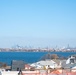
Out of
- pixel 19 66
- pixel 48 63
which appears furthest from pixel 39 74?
pixel 48 63

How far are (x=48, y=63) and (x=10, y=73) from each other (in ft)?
66.2

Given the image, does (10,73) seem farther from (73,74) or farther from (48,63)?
(48,63)

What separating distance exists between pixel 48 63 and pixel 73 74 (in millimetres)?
22389

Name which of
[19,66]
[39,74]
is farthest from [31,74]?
[19,66]

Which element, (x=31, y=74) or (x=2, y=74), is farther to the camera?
(x=2, y=74)

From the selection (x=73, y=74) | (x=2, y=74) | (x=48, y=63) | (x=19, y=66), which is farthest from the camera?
(x=48, y=63)

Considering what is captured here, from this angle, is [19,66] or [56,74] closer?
[56,74]

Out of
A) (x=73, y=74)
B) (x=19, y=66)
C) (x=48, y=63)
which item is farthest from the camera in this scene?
(x=48, y=63)

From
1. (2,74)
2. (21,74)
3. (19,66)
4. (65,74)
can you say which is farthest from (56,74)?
(19,66)

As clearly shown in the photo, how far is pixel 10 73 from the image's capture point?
977 inches

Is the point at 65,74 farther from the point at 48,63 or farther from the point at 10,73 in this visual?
the point at 48,63

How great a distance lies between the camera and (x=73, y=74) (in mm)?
22344

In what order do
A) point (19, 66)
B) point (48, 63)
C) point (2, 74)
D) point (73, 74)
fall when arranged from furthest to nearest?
point (48, 63) < point (19, 66) < point (2, 74) < point (73, 74)

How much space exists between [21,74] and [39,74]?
1.61 meters
